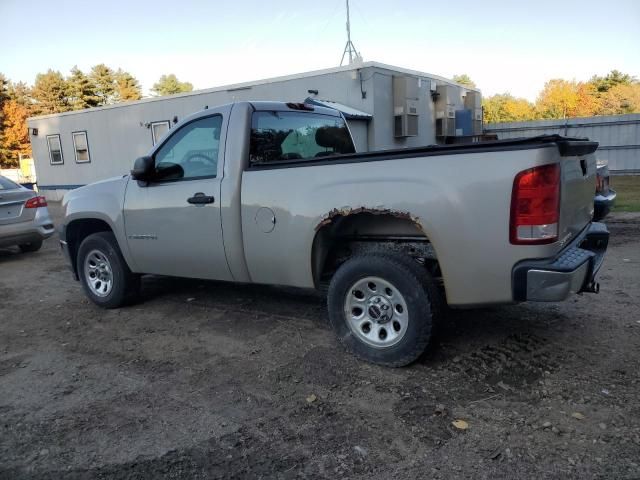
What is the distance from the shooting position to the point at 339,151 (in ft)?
17.0

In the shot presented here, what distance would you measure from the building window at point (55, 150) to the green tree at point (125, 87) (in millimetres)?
48709

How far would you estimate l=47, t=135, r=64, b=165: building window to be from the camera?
21.7 metres

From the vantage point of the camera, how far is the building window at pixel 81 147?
807 inches

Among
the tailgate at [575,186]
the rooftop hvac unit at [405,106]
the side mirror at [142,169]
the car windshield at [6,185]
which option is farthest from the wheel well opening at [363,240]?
the rooftop hvac unit at [405,106]

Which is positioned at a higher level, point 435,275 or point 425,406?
point 435,275

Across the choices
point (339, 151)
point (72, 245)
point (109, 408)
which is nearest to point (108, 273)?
point (72, 245)

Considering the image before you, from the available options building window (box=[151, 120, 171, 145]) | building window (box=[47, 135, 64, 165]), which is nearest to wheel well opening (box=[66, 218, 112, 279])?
building window (box=[151, 120, 171, 145])

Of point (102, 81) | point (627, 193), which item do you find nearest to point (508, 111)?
point (627, 193)

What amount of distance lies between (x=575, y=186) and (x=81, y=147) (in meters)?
21.1

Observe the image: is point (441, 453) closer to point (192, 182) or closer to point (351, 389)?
point (351, 389)

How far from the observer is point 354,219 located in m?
3.93

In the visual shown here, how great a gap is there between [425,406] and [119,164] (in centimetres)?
1870

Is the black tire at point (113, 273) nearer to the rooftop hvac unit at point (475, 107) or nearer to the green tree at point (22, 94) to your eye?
the rooftop hvac unit at point (475, 107)

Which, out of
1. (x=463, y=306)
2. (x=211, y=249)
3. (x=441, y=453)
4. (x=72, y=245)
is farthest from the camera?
(x=72, y=245)
